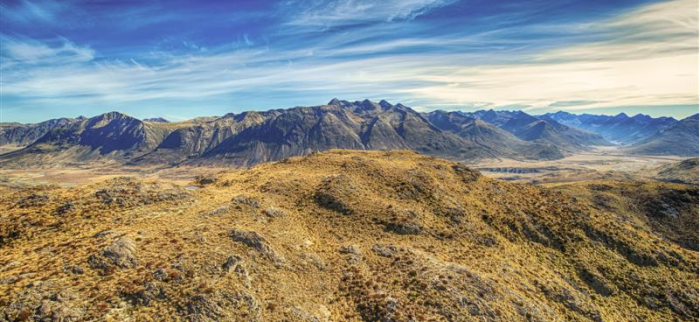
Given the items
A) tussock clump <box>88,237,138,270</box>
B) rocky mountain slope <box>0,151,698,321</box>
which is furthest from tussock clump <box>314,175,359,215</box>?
tussock clump <box>88,237,138,270</box>

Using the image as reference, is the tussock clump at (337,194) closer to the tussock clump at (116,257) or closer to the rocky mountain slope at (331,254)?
the rocky mountain slope at (331,254)

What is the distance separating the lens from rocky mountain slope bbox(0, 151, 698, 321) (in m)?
26.8

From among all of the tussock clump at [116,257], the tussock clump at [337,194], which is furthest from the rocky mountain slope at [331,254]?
the tussock clump at [337,194]

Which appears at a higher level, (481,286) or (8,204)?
(8,204)

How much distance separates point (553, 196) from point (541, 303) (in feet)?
118

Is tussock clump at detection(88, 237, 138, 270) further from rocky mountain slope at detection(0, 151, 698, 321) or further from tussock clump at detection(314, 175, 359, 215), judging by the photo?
tussock clump at detection(314, 175, 359, 215)

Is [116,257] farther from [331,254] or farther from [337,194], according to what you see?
[337,194]

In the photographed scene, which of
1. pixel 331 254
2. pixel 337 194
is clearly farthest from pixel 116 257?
pixel 337 194

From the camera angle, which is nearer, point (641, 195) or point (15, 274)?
point (15, 274)

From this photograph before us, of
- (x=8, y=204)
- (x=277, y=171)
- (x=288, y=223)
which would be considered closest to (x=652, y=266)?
(x=288, y=223)

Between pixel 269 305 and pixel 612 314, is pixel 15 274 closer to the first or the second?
pixel 269 305

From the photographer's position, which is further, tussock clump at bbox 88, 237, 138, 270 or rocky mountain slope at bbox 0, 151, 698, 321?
tussock clump at bbox 88, 237, 138, 270

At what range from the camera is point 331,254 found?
38938mm

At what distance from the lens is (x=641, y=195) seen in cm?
12294
